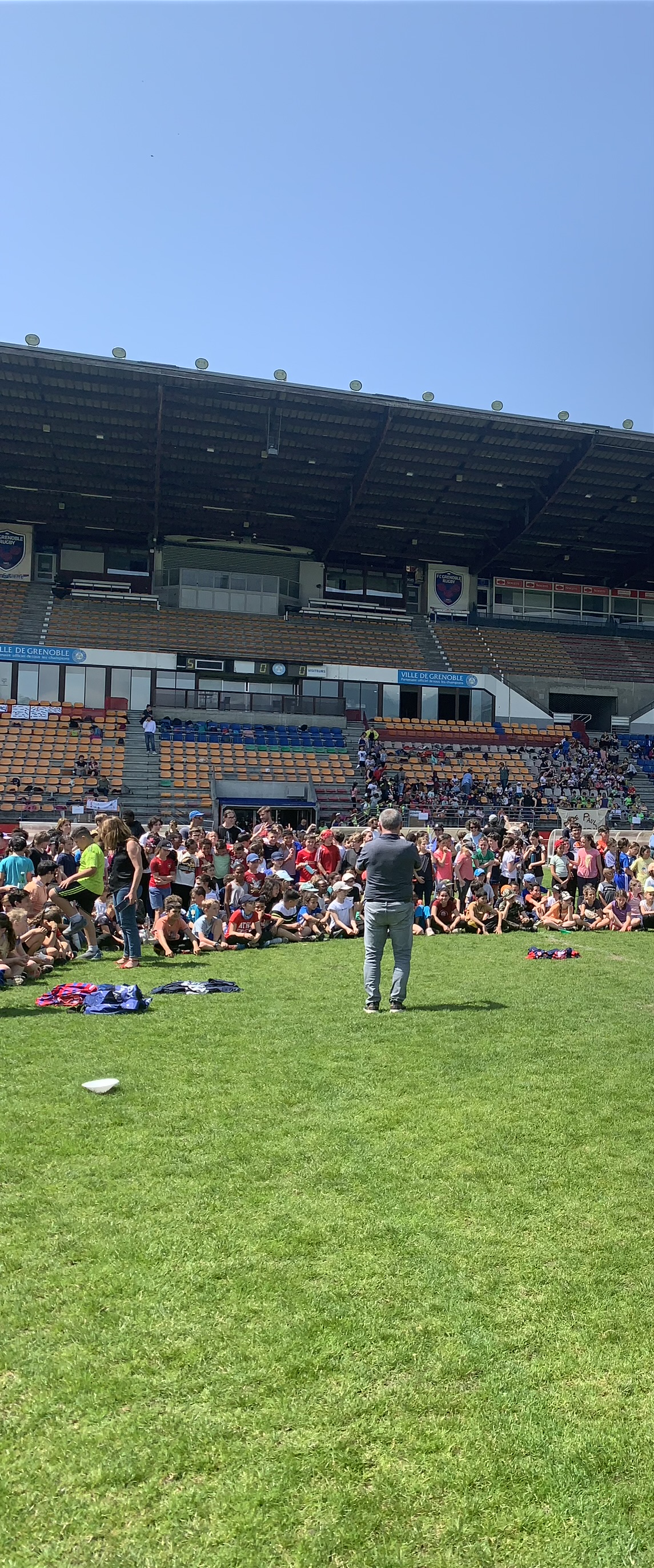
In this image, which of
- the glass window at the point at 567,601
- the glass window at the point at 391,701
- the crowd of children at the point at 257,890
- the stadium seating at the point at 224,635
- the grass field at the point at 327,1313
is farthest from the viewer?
the glass window at the point at 567,601

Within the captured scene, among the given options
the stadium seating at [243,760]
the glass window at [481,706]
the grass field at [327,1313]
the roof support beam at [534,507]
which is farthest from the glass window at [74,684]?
the grass field at [327,1313]

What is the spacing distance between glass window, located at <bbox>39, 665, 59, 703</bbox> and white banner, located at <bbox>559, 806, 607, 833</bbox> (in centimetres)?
2010

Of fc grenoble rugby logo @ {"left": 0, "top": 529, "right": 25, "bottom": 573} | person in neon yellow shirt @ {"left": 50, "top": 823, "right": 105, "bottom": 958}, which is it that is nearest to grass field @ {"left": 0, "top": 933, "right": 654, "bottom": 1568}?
person in neon yellow shirt @ {"left": 50, "top": 823, "right": 105, "bottom": 958}

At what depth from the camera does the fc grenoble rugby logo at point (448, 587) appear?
48312mm

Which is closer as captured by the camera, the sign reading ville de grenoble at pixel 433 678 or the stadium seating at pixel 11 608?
the stadium seating at pixel 11 608

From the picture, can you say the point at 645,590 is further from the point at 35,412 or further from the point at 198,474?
the point at 35,412

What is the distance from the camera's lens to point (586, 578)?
167ft

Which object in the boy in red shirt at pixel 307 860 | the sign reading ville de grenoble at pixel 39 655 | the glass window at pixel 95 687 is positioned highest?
the sign reading ville de grenoble at pixel 39 655

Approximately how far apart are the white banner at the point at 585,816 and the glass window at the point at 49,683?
2010 centimetres

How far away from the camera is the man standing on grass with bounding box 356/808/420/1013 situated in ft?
27.0

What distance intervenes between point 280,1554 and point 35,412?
Answer: 3898cm

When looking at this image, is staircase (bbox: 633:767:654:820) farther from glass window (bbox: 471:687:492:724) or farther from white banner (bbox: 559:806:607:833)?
glass window (bbox: 471:687:492:724)

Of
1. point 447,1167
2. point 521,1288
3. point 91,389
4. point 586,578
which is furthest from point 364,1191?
point 586,578

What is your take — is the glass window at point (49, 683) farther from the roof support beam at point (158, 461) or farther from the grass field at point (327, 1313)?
the grass field at point (327, 1313)
